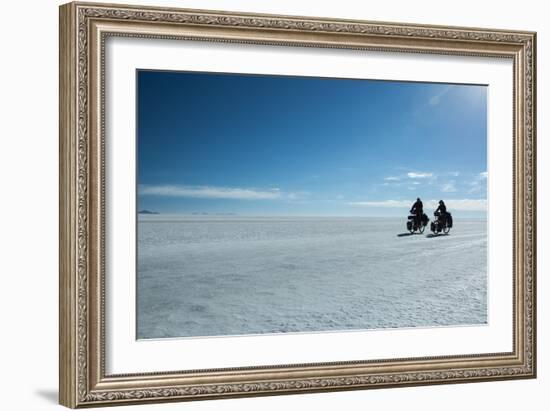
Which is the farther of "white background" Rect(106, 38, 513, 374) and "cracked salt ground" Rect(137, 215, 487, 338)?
"cracked salt ground" Rect(137, 215, 487, 338)

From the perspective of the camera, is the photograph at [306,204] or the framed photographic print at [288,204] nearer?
the framed photographic print at [288,204]

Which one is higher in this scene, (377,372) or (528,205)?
(528,205)

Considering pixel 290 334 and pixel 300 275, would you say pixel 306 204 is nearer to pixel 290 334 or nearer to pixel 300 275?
pixel 300 275

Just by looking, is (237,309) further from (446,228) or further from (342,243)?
(446,228)

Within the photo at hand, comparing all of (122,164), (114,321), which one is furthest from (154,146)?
(114,321)

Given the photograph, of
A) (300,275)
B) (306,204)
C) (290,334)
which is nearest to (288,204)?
(306,204)
